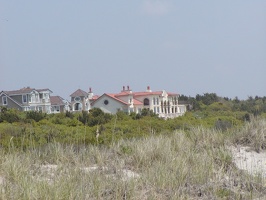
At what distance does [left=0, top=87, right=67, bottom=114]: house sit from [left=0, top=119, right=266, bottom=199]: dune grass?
46959 mm

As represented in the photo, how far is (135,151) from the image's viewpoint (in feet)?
26.2

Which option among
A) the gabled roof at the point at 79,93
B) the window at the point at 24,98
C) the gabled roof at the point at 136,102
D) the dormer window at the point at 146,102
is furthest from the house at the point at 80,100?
the window at the point at 24,98

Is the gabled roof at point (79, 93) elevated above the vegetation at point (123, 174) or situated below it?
above

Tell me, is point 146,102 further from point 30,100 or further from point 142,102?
point 30,100

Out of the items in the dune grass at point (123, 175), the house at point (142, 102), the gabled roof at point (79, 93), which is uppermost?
the gabled roof at point (79, 93)

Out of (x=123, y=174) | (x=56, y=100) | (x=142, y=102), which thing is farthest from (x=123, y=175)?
(x=56, y=100)

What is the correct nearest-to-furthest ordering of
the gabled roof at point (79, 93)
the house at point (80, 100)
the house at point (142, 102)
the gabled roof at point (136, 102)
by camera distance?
1. the house at point (80, 100)
2. the gabled roof at point (79, 93)
3. the house at point (142, 102)
4. the gabled roof at point (136, 102)

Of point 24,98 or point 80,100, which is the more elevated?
point 24,98

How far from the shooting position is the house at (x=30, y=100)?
54.6 meters

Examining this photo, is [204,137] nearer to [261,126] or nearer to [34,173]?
[261,126]

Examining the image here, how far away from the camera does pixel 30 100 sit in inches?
2188

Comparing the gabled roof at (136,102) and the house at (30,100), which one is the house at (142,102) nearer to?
the gabled roof at (136,102)

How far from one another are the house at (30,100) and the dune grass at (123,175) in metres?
47.0

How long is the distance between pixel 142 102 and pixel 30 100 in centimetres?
1453
